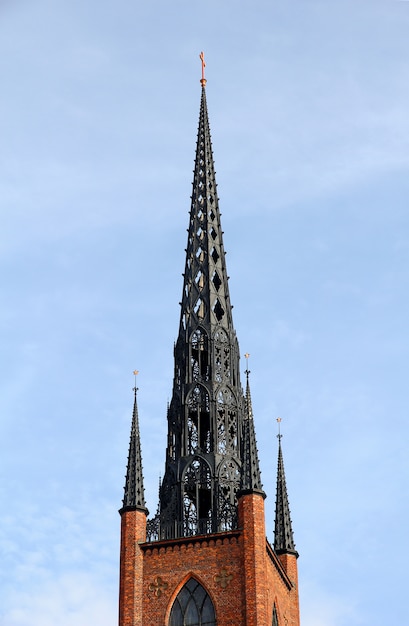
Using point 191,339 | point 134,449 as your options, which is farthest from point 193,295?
point 134,449

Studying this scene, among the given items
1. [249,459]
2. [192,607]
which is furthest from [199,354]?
[192,607]

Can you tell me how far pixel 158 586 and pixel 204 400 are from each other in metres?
9.68

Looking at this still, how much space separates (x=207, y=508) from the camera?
70312 mm

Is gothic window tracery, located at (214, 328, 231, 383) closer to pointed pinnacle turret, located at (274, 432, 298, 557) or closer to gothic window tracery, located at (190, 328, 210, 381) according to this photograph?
gothic window tracery, located at (190, 328, 210, 381)

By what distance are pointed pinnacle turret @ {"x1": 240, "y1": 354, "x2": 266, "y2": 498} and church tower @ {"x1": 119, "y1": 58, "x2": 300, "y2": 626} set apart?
0.21ft

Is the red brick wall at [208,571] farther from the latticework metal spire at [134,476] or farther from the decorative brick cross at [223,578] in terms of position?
the latticework metal spire at [134,476]

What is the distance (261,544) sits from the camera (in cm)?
6750

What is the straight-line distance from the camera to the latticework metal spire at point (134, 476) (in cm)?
6931

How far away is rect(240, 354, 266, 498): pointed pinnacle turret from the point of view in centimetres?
6862

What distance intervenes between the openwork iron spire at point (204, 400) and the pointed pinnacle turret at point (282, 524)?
5634 millimetres

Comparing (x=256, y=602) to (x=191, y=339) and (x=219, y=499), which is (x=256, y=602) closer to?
(x=219, y=499)

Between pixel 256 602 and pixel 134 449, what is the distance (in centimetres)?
985

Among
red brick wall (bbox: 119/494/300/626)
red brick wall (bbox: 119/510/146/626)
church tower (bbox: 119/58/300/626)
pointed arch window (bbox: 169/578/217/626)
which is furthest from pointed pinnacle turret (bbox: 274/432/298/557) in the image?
red brick wall (bbox: 119/510/146/626)

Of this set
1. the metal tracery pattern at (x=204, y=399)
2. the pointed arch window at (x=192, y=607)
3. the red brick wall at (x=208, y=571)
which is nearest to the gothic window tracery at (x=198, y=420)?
the metal tracery pattern at (x=204, y=399)
